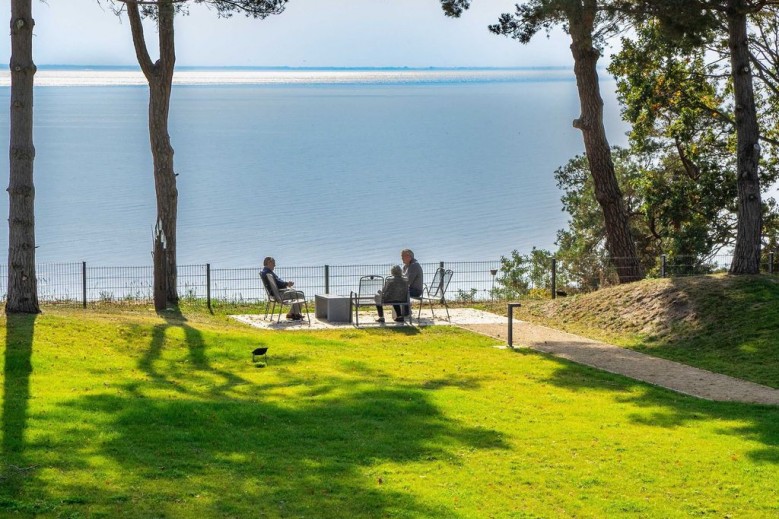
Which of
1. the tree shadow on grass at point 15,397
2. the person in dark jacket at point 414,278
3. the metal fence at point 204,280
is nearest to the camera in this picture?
the tree shadow on grass at point 15,397

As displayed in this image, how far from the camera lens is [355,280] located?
107 ft

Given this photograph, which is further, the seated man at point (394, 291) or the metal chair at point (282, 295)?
the metal chair at point (282, 295)

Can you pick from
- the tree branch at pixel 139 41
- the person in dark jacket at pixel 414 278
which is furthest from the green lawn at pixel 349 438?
the tree branch at pixel 139 41

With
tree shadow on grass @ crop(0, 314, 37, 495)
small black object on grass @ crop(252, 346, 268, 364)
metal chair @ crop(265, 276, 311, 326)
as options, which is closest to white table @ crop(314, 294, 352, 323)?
metal chair @ crop(265, 276, 311, 326)

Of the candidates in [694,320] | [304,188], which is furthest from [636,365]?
[304,188]

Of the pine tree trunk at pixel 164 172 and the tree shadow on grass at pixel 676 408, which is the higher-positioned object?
the pine tree trunk at pixel 164 172

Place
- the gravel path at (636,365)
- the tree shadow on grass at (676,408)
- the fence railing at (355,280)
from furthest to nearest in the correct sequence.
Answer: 1. the fence railing at (355,280)
2. the gravel path at (636,365)
3. the tree shadow on grass at (676,408)

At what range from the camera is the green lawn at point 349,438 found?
8.62 metres

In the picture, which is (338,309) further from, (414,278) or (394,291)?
(414,278)

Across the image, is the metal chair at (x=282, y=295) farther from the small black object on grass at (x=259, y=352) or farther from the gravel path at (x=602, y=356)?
the small black object on grass at (x=259, y=352)

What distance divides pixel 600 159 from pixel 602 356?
25.8ft

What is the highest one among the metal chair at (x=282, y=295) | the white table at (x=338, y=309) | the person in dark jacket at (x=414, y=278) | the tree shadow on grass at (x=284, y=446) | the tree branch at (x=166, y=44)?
the tree branch at (x=166, y=44)

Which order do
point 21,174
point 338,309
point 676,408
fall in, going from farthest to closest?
point 338,309
point 21,174
point 676,408

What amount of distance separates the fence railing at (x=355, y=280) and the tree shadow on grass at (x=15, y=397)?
650cm
